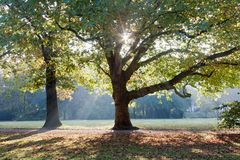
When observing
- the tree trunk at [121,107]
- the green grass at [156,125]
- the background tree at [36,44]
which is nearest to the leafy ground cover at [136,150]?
the background tree at [36,44]

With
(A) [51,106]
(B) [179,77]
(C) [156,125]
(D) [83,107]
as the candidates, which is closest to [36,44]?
(B) [179,77]

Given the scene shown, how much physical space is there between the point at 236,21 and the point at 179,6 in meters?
4.12

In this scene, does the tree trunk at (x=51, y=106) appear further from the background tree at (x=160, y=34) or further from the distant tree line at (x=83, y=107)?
the distant tree line at (x=83, y=107)

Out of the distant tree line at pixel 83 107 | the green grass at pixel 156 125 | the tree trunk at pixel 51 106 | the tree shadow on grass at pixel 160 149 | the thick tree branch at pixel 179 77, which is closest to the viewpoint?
the tree shadow on grass at pixel 160 149

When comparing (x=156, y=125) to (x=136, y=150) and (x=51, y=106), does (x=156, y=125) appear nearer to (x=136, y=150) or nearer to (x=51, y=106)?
(x=51, y=106)

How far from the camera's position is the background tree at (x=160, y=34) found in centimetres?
1650

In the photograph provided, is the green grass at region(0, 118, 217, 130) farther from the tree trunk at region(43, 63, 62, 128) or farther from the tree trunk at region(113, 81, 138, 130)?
the tree trunk at region(113, 81, 138, 130)

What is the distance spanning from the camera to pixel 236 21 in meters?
19.4

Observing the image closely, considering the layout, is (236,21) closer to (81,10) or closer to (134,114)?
(81,10)

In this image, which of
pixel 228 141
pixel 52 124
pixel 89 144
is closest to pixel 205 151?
Answer: pixel 228 141

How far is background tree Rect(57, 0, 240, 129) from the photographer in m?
16.5

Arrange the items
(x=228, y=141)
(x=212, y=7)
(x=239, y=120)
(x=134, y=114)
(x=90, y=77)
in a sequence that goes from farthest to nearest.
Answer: (x=134, y=114) → (x=90, y=77) → (x=239, y=120) → (x=228, y=141) → (x=212, y=7)

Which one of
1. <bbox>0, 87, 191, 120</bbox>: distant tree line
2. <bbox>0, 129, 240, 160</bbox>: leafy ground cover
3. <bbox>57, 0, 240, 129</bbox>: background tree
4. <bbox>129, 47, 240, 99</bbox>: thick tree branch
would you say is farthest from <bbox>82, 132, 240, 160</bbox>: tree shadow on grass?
<bbox>0, 87, 191, 120</bbox>: distant tree line

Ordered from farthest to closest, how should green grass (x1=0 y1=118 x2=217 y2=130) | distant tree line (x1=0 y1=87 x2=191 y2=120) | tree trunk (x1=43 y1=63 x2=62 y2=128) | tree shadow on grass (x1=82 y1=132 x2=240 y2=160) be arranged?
1. distant tree line (x1=0 y1=87 x2=191 y2=120)
2. tree trunk (x1=43 y1=63 x2=62 y2=128)
3. green grass (x1=0 y1=118 x2=217 y2=130)
4. tree shadow on grass (x1=82 y1=132 x2=240 y2=160)
